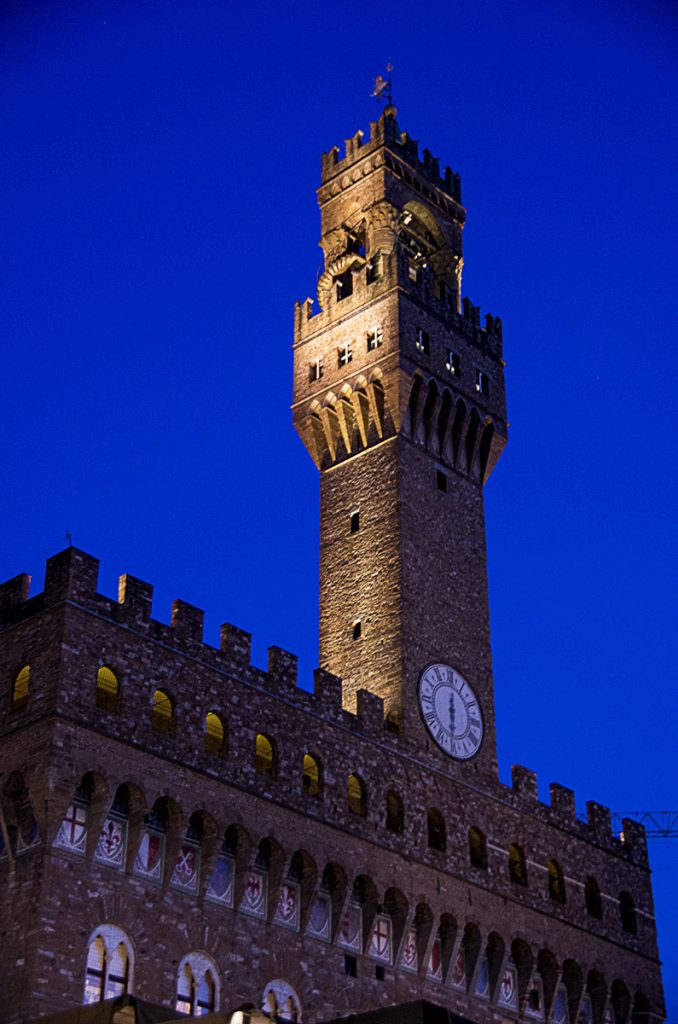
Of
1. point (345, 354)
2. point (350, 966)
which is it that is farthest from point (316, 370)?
point (350, 966)

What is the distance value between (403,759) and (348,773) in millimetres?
2707

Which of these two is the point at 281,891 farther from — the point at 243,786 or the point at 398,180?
the point at 398,180

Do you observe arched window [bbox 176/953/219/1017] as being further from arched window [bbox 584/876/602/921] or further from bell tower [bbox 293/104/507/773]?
arched window [bbox 584/876/602/921]

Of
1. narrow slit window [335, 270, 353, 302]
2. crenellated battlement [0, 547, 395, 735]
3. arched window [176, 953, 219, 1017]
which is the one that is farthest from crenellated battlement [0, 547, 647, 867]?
narrow slit window [335, 270, 353, 302]

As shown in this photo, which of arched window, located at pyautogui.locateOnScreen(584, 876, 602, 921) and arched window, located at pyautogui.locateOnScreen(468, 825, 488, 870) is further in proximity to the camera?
arched window, located at pyautogui.locateOnScreen(584, 876, 602, 921)

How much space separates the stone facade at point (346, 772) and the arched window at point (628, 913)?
0.26ft

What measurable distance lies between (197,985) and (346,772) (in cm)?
842

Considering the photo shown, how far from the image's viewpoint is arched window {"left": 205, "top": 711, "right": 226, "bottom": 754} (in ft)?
136

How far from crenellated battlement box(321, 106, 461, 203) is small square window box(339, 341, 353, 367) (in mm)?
8787

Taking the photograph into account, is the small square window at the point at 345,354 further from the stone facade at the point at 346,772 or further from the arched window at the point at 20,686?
the arched window at the point at 20,686

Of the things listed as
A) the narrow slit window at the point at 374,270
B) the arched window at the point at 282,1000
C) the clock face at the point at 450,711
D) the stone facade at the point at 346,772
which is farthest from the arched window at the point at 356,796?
the narrow slit window at the point at 374,270

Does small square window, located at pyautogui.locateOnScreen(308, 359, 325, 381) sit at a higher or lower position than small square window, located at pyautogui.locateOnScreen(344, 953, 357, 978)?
higher

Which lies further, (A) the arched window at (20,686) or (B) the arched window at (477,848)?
(B) the arched window at (477,848)

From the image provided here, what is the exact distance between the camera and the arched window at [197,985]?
38.1 m
